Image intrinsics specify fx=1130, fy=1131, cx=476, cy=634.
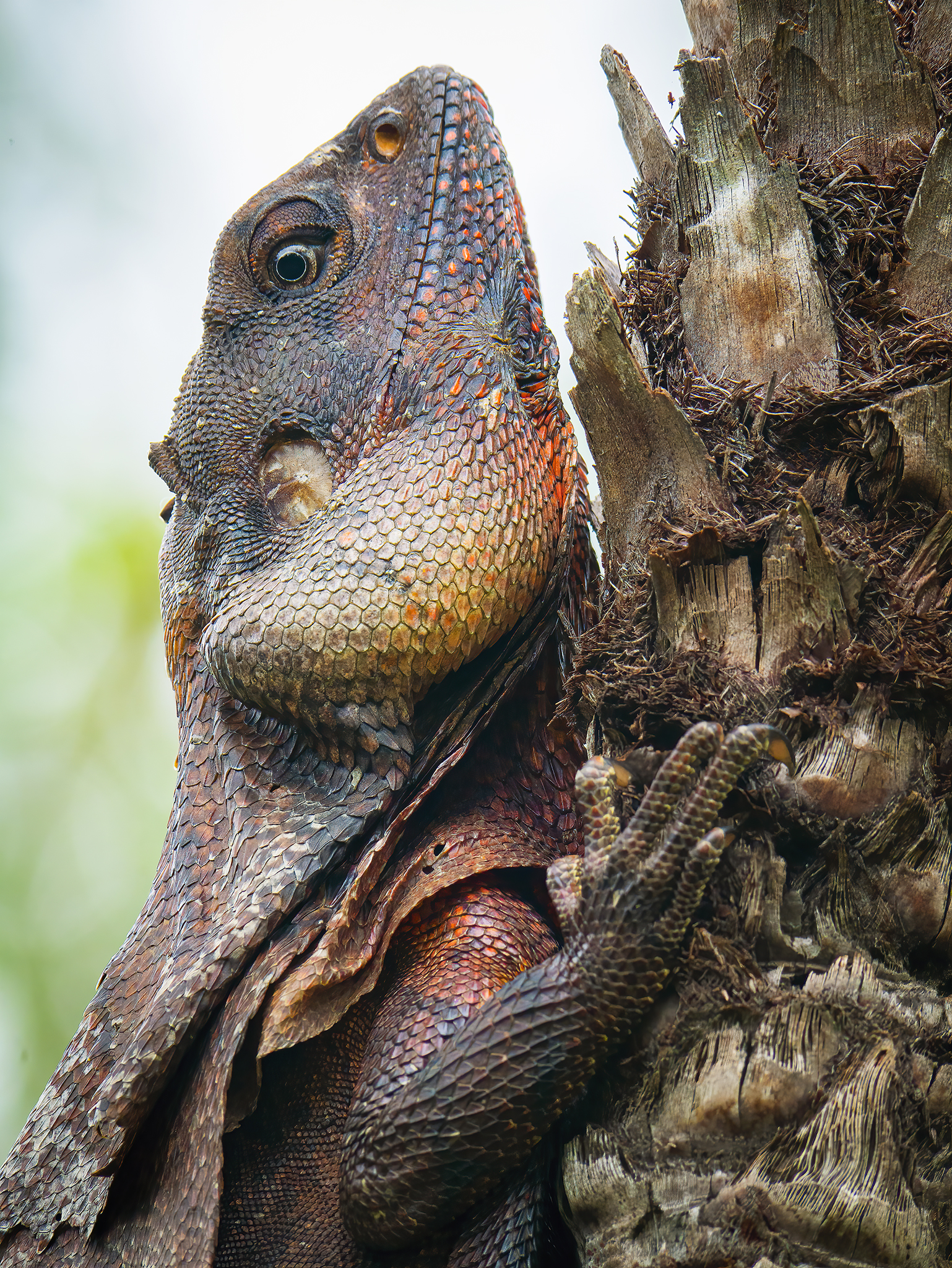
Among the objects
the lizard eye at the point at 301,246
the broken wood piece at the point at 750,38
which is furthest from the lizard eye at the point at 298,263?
the broken wood piece at the point at 750,38

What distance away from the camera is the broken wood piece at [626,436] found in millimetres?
2844

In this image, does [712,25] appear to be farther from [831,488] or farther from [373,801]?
[373,801]

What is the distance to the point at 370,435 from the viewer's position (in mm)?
3660

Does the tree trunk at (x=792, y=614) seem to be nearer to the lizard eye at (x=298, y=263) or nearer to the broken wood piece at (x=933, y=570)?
the broken wood piece at (x=933, y=570)

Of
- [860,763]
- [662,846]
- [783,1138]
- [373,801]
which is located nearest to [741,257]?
[860,763]

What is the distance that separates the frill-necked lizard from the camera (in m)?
2.69

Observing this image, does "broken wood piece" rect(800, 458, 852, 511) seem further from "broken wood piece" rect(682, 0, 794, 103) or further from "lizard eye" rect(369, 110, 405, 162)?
"lizard eye" rect(369, 110, 405, 162)

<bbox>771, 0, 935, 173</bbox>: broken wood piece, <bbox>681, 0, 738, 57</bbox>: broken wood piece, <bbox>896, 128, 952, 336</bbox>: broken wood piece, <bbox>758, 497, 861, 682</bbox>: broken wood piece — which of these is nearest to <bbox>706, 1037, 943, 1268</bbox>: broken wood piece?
<bbox>758, 497, 861, 682</bbox>: broken wood piece

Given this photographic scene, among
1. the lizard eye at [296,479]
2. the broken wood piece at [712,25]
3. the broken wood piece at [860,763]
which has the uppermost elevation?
the broken wood piece at [712,25]

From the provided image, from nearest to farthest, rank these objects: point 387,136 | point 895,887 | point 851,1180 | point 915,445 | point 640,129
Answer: point 851,1180, point 895,887, point 915,445, point 640,129, point 387,136

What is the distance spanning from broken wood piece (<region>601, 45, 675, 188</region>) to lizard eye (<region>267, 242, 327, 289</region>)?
1.13 meters

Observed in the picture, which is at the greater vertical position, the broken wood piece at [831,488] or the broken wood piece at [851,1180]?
the broken wood piece at [831,488]

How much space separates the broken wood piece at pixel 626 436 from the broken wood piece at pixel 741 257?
25 centimetres

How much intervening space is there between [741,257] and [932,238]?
481 mm
